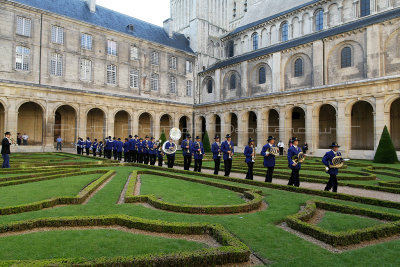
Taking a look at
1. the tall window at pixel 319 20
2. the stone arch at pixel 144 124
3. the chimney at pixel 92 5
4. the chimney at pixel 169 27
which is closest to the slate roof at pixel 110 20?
the chimney at pixel 92 5

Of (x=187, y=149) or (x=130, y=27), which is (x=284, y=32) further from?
(x=187, y=149)

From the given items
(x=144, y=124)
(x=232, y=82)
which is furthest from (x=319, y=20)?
(x=144, y=124)

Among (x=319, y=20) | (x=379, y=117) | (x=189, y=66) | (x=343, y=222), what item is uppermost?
(x=319, y=20)

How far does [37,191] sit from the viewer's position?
27.1ft

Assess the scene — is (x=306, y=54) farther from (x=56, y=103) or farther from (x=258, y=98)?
(x=56, y=103)

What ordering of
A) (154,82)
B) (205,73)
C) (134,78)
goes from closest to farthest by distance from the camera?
(134,78) → (154,82) → (205,73)

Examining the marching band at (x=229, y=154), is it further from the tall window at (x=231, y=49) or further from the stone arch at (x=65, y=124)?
the tall window at (x=231, y=49)

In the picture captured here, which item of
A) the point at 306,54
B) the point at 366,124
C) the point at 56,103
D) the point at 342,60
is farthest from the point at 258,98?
the point at 56,103

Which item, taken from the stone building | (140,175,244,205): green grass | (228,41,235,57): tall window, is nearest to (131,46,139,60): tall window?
the stone building

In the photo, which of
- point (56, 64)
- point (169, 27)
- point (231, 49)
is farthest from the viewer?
point (231, 49)

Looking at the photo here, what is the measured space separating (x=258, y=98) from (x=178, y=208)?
2679cm

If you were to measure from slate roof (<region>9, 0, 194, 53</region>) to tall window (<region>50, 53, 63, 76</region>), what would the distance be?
4800mm

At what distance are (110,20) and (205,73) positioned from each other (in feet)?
48.8

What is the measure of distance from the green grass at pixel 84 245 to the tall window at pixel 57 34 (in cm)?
3062
